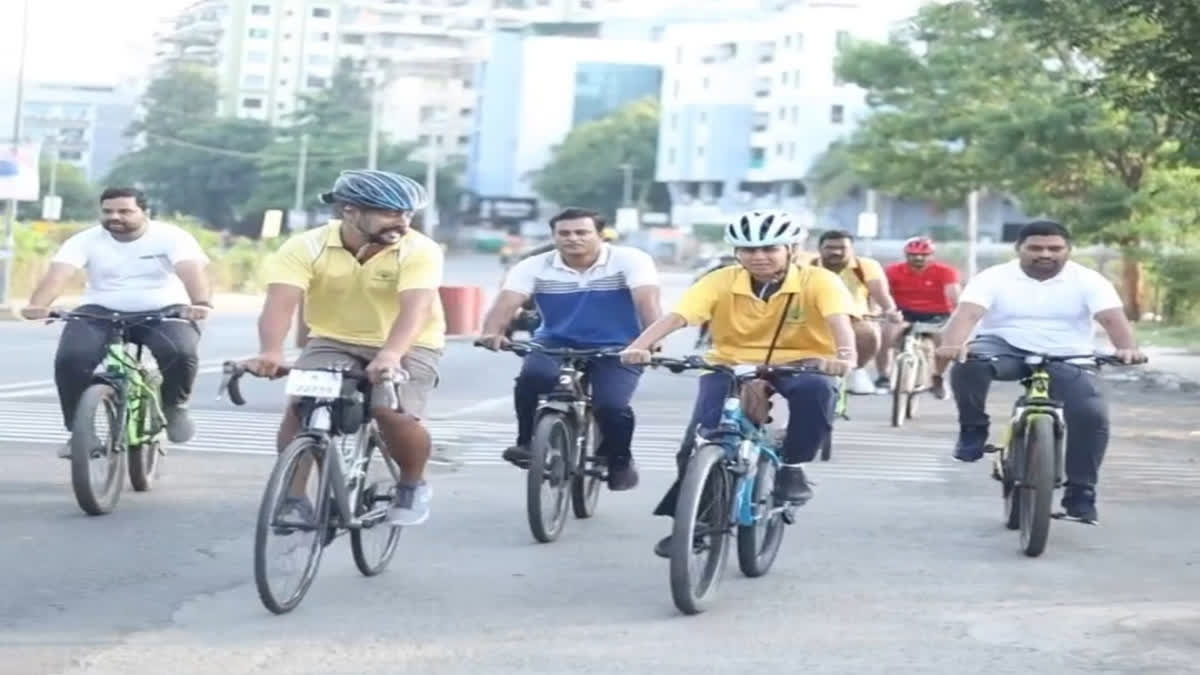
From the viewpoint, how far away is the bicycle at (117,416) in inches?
462

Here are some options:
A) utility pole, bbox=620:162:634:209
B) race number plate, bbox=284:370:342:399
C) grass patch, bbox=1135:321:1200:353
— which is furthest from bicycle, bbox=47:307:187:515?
utility pole, bbox=620:162:634:209

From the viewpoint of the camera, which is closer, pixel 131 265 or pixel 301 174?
pixel 131 265

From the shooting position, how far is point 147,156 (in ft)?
338

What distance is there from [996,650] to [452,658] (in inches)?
77.2

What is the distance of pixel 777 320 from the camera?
10.4 meters

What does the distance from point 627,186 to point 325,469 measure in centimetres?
13377

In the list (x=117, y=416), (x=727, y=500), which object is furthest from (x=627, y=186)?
(x=727, y=500)

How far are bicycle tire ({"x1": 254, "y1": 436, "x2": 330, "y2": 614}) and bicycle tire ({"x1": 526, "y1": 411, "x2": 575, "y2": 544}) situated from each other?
1944 millimetres

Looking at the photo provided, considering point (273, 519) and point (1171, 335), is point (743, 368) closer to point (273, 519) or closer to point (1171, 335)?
point (273, 519)

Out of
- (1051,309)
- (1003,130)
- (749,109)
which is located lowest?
(1051,309)

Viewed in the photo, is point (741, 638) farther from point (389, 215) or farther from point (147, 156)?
point (147, 156)

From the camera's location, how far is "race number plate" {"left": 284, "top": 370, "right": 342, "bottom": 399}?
894 cm

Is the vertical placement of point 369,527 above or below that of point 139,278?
below

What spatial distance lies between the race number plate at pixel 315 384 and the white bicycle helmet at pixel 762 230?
1.97 m
